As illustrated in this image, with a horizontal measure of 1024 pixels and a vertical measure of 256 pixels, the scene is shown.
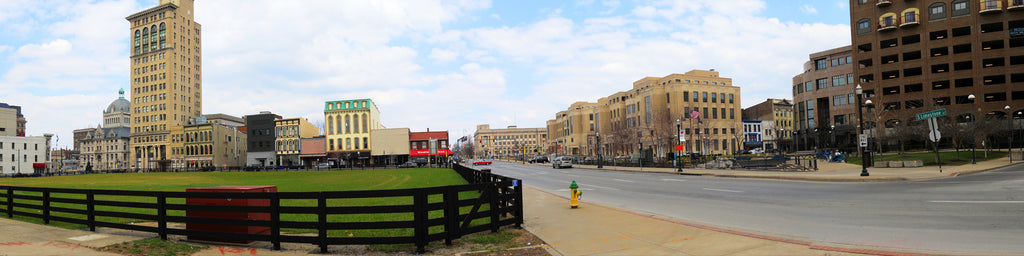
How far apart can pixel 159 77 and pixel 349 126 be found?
6008 cm

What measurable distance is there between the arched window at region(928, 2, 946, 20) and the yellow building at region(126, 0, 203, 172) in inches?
5774

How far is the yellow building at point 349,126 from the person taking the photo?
94.6m

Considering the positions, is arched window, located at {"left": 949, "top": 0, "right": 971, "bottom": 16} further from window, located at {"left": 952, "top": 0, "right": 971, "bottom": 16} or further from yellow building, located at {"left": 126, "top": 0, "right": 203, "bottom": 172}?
yellow building, located at {"left": 126, "top": 0, "right": 203, "bottom": 172}

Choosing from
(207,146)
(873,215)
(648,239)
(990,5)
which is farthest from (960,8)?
(207,146)

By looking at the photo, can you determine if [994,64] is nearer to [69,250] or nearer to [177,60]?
[69,250]

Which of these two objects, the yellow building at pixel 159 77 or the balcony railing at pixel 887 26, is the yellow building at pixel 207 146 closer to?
the yellow building at pixel 159 77

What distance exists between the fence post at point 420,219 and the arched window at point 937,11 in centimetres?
8804

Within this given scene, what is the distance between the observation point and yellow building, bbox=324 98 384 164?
94.6 metres

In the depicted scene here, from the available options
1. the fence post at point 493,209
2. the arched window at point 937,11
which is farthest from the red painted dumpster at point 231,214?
the arched window at point 937,11

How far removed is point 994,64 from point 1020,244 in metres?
85.0

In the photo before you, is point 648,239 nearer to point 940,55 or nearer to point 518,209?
point 518,209

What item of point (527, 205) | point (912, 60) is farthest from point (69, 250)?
point (912, 60)

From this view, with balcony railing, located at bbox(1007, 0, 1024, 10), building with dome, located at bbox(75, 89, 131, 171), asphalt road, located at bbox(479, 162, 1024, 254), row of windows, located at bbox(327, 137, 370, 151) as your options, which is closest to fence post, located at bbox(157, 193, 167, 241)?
asphalt road, located at bbox(479, 162, 1024, 254)

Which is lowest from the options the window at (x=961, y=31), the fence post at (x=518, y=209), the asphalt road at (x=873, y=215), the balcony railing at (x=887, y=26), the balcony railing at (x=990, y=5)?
the asphalt road at (x=873, y=215)
